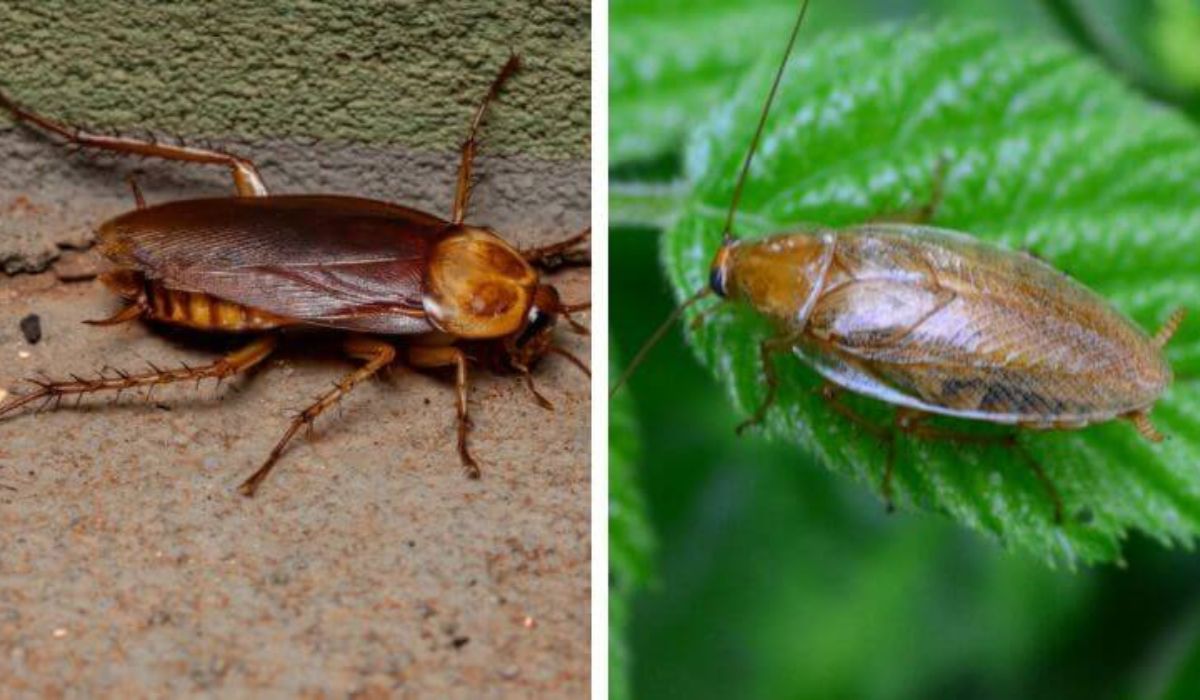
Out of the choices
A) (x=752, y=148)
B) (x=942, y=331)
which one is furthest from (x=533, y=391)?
(x=942, y=331)

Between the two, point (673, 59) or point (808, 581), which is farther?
point (808, 581)

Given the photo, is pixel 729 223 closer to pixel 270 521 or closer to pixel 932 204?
pixel 932 204

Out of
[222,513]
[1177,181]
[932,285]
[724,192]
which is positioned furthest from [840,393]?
[222,513]

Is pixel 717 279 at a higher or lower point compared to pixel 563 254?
higher

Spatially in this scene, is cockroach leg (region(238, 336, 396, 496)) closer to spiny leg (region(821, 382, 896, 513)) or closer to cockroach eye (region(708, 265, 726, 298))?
cockroach eye (region(708, 265, 726, 298))

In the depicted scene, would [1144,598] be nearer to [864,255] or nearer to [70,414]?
[864,255]

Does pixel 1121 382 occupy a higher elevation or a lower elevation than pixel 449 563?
higher

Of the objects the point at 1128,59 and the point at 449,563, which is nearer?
the point at 449,563

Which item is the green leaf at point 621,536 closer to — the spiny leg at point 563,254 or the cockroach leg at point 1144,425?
the spiny leg at point 563,254
